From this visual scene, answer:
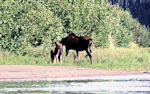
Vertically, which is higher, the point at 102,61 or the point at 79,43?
the point at 79,43

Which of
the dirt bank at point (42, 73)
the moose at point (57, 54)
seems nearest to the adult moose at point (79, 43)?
the moose at point (57, 54)

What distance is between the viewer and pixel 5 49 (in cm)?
4412

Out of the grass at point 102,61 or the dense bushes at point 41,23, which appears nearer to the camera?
the grass at point 102,61

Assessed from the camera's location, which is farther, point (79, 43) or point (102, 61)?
point (79, 43)

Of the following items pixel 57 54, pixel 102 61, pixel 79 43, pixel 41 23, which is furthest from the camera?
pixel 41 23

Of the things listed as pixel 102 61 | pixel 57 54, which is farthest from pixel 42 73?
pixel 102 61

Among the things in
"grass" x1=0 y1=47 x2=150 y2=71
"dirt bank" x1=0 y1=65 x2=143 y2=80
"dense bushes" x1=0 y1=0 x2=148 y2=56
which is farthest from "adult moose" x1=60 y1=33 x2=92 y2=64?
"dirt bank" x1=0 y1=65 x2=143 y2=80

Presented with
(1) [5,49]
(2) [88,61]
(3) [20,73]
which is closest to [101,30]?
(1) [5,49]

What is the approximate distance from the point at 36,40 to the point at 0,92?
29930 millimetres

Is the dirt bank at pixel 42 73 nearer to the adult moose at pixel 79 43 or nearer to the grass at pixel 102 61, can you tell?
the grass at pixel 102 61

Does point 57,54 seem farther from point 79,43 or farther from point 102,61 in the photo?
point 102,61

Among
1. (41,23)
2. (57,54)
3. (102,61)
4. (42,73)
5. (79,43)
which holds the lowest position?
(42,73)

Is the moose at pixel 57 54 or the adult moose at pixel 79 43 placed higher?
the adult moose at pixel 79 43

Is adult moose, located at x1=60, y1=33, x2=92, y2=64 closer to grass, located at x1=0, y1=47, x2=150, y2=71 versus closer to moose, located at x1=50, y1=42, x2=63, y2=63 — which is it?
grass, located at x1=0, y1=47, x2=150, y2=71
